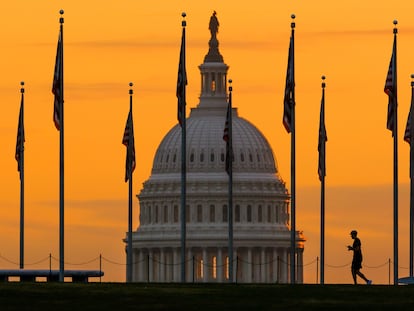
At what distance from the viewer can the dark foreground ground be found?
282ft

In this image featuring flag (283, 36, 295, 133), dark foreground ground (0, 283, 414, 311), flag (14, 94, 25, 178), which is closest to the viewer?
dark foreground ground (0, 283, 414, 311)

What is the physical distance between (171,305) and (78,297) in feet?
17.1

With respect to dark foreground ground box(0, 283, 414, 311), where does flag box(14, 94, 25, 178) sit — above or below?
above

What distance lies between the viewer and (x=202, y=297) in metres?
90.9

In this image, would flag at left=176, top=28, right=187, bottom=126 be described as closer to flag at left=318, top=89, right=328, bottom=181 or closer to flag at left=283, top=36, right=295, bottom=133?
flag at left=283, top=36, right=295, bottom=133

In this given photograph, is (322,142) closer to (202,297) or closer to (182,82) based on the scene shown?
(182,82)

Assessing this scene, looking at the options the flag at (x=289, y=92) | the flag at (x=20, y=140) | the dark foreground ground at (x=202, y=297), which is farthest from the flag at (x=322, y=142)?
the dark foreground ground at (x=202, y=297)

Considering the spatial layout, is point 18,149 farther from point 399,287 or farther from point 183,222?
point 399,287

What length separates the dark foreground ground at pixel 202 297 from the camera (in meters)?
85.9

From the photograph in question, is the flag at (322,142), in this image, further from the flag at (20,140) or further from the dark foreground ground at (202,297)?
the dark foreground ground at (202,297)

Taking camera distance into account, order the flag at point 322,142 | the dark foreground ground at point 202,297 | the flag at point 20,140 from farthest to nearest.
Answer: the flag at point 322,142 < the flag at point 20,140 < the dark foreground ground at point 202,297

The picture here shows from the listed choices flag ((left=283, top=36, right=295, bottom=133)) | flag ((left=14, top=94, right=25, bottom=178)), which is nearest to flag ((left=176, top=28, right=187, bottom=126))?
flag ((left=283, top=36, right=295, bottom=133))

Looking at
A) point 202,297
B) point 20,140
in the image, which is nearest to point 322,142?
point 20,140

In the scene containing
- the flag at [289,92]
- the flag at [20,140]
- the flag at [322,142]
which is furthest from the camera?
the flag at [322,142]
